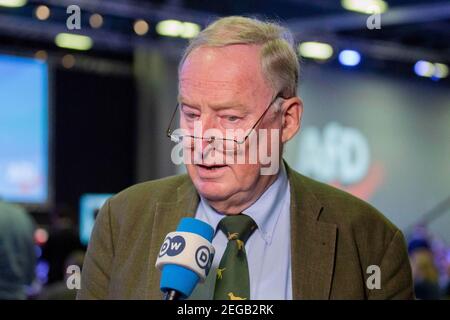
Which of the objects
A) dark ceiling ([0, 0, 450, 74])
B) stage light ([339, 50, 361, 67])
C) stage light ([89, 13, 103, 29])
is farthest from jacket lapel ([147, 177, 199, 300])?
stage light ([89, 13, 103, 29])

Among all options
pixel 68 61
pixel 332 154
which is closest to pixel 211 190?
pixel 332 154

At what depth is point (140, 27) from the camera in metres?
9.59

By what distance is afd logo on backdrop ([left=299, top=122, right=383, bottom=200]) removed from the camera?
9672mm

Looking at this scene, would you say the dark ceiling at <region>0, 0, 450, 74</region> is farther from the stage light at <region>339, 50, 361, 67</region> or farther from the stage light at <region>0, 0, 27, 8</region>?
the stage light at <region>339, 50, 361, 67</region>

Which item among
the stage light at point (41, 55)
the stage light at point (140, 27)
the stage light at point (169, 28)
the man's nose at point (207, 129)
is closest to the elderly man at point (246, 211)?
the man's nose at point (207, 129)

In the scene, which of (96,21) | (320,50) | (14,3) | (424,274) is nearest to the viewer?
(424,274)

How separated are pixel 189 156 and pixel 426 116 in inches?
211

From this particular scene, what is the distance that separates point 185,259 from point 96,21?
8.78 metres

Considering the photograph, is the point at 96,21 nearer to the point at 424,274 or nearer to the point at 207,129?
the point at 424,274

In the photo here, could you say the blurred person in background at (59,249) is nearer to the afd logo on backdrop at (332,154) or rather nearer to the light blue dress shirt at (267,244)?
the afd logo on backdrop at (332,154)

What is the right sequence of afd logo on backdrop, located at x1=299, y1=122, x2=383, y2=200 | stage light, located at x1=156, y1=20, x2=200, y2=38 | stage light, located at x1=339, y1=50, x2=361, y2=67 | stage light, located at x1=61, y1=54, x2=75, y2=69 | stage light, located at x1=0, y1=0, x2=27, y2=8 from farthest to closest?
stage light, located at x1=61, y1=54, x2=75, y2=69 < afd logo on backdrop, located at x1=299, y1=122, x2=383, y2=200 < stage light, located at x1=156, y1=20, x2=200, y2=38 < stage light, located at x1=0, y1=0, x2=27, y2=8 < stage light, located at x1=339, y1=50, x2=361, y2=67

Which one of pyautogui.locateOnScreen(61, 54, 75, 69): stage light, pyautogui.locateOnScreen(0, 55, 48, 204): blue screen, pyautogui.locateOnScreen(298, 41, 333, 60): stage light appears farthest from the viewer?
pyautogui.locateOnScreen(61, 54, 75, 69): stage light

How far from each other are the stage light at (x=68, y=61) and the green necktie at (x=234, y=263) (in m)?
8.83

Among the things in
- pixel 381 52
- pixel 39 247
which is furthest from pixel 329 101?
pixel 39 247
